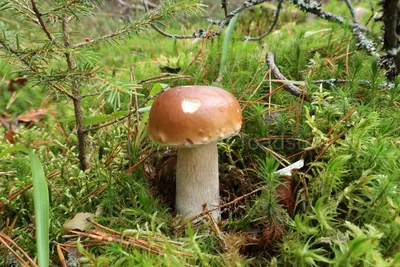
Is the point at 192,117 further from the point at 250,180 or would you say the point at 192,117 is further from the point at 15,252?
the point at 15,252

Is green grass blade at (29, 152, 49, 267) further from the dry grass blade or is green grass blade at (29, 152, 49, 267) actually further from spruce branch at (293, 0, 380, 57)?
spruce branch at (293, 0, 380, 57)

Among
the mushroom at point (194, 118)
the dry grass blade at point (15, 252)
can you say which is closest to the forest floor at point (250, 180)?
the dry grass blade at point (15, 252)

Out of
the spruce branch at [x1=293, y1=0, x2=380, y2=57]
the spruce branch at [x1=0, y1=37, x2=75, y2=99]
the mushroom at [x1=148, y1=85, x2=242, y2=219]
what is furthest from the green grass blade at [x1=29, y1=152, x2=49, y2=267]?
the spruce branch at [x1=293, y1=0, x2=380, y2=57]

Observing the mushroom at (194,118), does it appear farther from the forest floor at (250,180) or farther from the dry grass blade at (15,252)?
the dry grass blade at (15,252)

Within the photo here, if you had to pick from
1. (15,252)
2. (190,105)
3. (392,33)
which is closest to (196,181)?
(190,105)

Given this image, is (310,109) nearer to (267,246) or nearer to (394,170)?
(394,170)

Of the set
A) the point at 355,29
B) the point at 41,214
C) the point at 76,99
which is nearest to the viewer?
the point at 41,214
